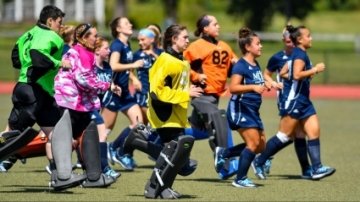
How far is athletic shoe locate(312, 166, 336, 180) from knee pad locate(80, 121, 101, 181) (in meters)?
3.02

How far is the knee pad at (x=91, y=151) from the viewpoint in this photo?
40.4 ft

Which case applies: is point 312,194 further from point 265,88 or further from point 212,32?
point 212,32

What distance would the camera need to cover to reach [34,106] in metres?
12.6

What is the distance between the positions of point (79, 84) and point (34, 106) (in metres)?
0.68

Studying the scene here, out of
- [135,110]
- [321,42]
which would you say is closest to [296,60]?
[135,110]

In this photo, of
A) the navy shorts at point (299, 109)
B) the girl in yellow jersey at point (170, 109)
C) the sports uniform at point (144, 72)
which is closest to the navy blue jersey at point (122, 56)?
the sports uniform at point (144, 72)

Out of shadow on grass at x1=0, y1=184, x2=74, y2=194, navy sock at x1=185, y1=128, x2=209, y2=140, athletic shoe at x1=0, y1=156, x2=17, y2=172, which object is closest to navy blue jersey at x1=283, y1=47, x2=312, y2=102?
navy sock at x1=185, y1=128, x2=209, y2=140

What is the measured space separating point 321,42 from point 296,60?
159ft

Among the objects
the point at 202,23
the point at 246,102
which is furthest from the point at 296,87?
the point at 202,23

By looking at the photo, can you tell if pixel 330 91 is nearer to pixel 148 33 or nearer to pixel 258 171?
pixel 148 33

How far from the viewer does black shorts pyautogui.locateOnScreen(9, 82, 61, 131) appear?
1260 cm

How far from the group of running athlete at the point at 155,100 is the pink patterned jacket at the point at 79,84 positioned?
0.03 feet

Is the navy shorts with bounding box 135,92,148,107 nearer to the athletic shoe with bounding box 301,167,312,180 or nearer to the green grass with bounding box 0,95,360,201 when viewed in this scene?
→ the green grass with bounding box 0,95,360,201

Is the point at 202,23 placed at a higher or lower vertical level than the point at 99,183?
higher
